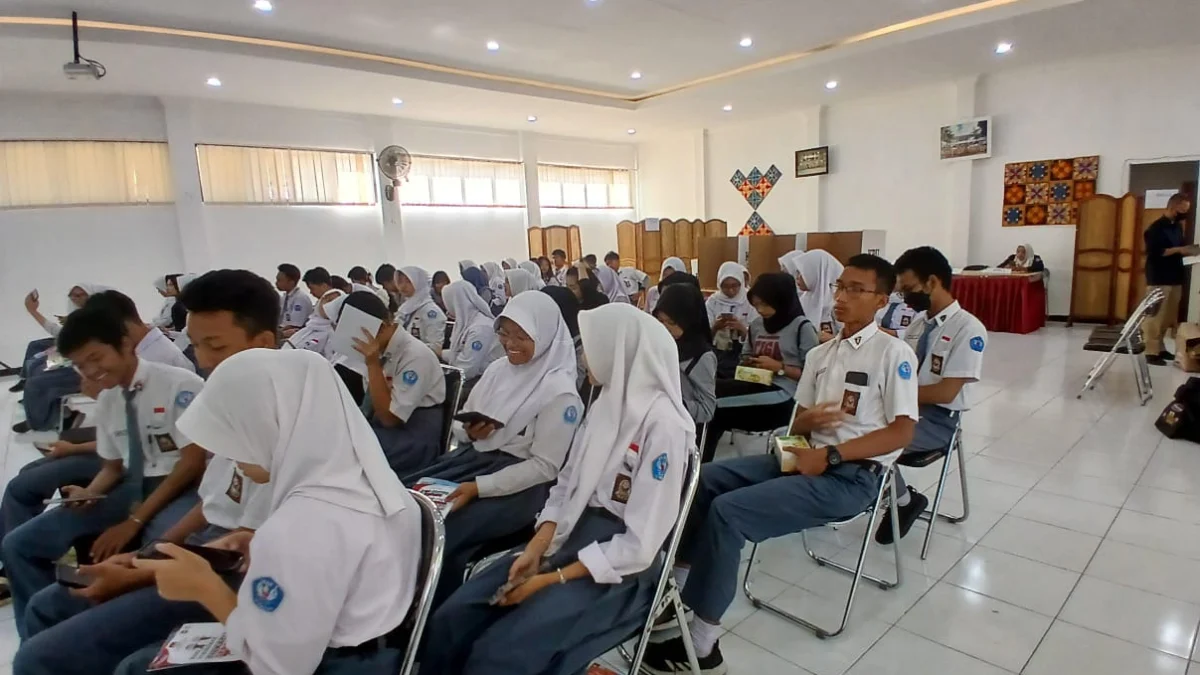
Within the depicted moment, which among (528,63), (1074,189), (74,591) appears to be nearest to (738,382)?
(74,591)

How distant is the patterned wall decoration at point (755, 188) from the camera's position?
439 inches

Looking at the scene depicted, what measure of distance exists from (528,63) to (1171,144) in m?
7.49

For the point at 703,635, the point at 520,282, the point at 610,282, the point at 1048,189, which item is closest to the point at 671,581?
the point at 703,635

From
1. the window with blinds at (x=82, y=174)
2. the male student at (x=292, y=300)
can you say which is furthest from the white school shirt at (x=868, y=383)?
the window with blinds at (x=82, y=174)

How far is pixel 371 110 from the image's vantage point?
9211 mm

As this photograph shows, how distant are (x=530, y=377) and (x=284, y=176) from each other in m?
8.52

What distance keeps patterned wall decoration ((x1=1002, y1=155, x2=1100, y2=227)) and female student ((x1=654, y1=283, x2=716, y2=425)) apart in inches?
295

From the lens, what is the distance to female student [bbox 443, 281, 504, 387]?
3711mm

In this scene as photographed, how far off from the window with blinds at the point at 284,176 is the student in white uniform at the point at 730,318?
23.4 ft

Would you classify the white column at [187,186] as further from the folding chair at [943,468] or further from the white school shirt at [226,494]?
the folding chair at [943,468]

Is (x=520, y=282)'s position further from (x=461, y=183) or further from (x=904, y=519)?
(x=461, y=183)

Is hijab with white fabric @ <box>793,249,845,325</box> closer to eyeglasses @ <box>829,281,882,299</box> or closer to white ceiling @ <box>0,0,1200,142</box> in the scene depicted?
eyeglasses @ <box>829,281,882,299</box>

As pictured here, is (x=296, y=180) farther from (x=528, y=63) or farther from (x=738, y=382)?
(x=738, y=382)

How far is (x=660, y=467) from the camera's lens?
1.48 meters
